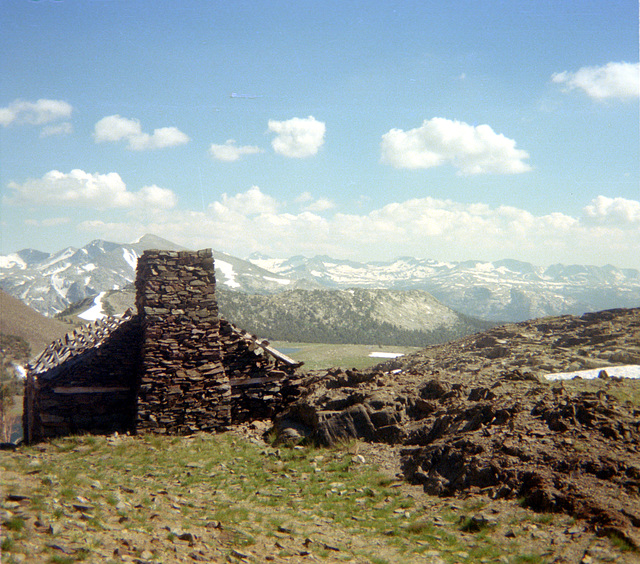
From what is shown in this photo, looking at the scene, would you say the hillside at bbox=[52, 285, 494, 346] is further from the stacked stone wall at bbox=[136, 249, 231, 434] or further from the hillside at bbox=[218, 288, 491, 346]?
the stacked stone wall at bbox=[136, 249, 231, 434]

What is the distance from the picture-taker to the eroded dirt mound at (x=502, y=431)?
10414mm

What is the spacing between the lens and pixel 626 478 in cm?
1048

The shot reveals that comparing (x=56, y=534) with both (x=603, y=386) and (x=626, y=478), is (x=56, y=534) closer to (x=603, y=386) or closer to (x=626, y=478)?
(x=626, y=478)

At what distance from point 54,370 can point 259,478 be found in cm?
1110

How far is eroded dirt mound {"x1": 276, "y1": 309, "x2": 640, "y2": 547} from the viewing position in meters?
10.4

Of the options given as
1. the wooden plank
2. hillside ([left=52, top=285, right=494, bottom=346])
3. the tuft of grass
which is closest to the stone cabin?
the wooden plank

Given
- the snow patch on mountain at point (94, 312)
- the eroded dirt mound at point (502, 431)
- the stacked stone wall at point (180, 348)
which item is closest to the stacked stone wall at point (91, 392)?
the stacked stone wall at point (180, 348)

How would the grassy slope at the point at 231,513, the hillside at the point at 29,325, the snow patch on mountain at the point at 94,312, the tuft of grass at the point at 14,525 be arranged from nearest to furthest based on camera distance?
the tuft of grass at the point at 14,525 → the grassy slope at the point at 231,513 → the hillside at the point at 29,325 → the snow patch on mountain at the point at 94,312

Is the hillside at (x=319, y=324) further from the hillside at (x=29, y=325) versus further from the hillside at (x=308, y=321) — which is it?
the hillside at (x=29, y=325)

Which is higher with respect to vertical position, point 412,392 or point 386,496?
point 412,392

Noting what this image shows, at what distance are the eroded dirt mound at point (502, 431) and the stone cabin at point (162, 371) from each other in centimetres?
275

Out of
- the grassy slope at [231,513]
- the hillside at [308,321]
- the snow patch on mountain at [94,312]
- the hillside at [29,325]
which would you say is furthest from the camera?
the hillside at [308,321]

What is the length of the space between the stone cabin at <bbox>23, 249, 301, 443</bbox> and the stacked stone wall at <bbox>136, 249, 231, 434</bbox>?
0.04m

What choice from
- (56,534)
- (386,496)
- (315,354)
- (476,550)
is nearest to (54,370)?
(56,534)
